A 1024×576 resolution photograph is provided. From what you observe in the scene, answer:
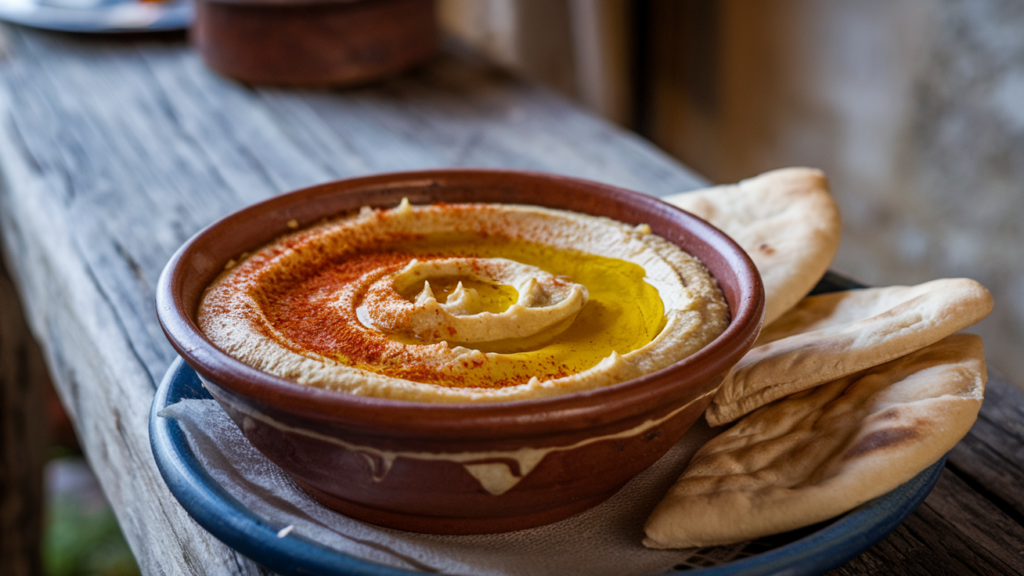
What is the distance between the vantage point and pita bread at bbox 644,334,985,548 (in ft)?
3.28

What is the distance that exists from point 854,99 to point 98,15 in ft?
10.9

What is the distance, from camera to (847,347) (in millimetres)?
1185

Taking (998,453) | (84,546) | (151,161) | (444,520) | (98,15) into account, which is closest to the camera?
(444,520)

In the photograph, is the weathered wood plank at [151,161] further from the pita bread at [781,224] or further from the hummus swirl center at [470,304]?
the pita bread at [781,224]

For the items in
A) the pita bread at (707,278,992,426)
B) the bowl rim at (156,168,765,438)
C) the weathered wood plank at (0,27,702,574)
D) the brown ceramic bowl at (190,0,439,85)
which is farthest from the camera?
the brown ceramic bowl at (190,0,439,85)

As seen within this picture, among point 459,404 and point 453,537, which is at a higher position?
point 459,404

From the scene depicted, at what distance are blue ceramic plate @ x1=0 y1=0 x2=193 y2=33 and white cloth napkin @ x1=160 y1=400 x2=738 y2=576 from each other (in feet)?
9.50

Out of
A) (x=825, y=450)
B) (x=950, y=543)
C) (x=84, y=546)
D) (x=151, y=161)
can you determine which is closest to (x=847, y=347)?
(x=825, y=450)

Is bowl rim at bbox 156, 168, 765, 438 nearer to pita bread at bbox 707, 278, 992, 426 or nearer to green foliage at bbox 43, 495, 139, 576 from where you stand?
pita bread at bbox 707, 278, 992, 426

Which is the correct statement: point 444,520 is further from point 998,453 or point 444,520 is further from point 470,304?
point 998,453

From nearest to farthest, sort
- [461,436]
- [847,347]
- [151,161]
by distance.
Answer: [461,436] → [847,347] → [151,161]

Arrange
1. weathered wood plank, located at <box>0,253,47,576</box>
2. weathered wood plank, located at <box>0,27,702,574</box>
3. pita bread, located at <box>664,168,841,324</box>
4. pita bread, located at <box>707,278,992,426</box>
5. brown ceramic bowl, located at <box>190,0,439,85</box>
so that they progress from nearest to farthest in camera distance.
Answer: pita bread, located at <box>707,278,992,426</box>, pita bread, located at <box>664,168,841,324</box>, weathered wood plank, located at <box>0,27,702,574</box>, brown ceramic bowl, located at <box>190,0,439,85</box>, weathered wood plank, located at <box>0,253,47,576</box>

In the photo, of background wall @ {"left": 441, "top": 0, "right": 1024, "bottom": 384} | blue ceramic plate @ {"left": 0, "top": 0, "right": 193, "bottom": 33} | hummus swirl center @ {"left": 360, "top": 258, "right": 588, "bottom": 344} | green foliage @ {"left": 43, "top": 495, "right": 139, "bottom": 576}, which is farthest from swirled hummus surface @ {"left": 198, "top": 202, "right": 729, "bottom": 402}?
green foliage @ {"left": 43, "top": 495, "right": 139, "bottom": 576}

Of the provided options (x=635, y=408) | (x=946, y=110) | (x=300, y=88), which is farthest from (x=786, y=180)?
(x=946, y=110)
